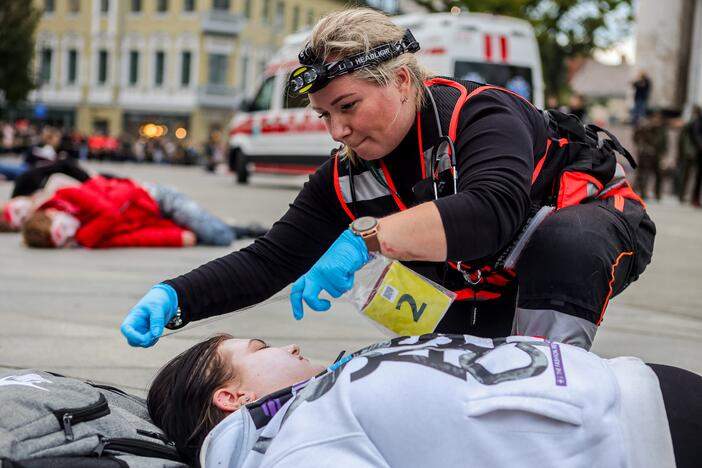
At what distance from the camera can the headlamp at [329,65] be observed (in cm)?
229

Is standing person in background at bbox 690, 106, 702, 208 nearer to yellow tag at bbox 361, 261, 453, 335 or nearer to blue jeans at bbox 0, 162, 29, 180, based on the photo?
blue jeans at bbox 0, 162, 29, 180

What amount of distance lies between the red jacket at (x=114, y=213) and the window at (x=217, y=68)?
41.2 meters

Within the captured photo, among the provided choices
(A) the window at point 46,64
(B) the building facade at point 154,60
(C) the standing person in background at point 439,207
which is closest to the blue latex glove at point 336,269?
(C) the standing person in background at point 439,207

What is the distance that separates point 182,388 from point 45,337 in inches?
80.0

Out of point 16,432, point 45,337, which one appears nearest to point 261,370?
point 16,432

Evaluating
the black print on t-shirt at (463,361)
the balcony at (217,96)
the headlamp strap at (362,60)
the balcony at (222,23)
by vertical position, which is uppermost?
the headlamp strap at (362,60)

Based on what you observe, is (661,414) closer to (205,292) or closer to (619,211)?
(619,211)

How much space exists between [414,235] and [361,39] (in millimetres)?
623

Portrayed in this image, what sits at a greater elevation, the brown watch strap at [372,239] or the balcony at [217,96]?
the brown watch strap at [372,239]

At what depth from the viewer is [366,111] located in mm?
2346

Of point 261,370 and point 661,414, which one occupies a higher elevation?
point 661,414

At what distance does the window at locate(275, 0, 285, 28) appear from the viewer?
5088 centimetres

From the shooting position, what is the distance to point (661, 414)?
1781 mm

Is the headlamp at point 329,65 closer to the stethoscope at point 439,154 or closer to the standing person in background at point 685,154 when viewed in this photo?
the stethoscope at point 439,154
